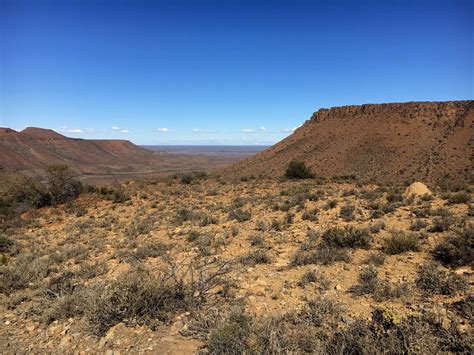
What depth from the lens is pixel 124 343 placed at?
3.76 m

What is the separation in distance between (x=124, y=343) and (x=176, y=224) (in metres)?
6.35

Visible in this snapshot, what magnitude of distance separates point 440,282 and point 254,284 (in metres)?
2.65

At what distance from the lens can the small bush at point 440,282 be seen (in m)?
4.17

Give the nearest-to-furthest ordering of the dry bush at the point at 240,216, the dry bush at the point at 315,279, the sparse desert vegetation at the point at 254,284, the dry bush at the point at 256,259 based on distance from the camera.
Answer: the sparse desert vegetation at the point at 254,284 → the dry bush at the point at 315,279 → the dry bush at the point at 256,259 → the dry bush at the point at 240,216

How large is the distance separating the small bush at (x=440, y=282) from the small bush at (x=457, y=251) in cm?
61

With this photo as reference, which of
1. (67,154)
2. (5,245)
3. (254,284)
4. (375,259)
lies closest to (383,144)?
(375,259)

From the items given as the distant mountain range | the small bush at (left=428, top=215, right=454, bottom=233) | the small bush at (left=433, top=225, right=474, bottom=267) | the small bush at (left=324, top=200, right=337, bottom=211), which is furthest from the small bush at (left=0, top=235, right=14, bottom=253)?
the distant mountain range

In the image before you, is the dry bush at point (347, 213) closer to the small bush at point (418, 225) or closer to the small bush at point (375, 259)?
the small bush at point (418, 225)

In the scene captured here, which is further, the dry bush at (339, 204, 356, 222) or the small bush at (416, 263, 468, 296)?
the dry bush at (339, 204, 356, 222)

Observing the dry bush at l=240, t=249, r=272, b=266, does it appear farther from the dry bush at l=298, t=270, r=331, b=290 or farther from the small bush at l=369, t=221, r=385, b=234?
the small bush at l=369, t=221, r=385, b=234

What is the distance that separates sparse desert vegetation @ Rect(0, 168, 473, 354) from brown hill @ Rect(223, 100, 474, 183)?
35105 mm

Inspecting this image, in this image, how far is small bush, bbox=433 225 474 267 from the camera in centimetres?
506

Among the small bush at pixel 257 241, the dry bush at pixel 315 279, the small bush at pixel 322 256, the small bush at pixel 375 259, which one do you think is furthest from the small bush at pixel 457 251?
the small bush at pixel 257 241

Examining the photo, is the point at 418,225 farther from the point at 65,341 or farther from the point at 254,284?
the point at 65,341
